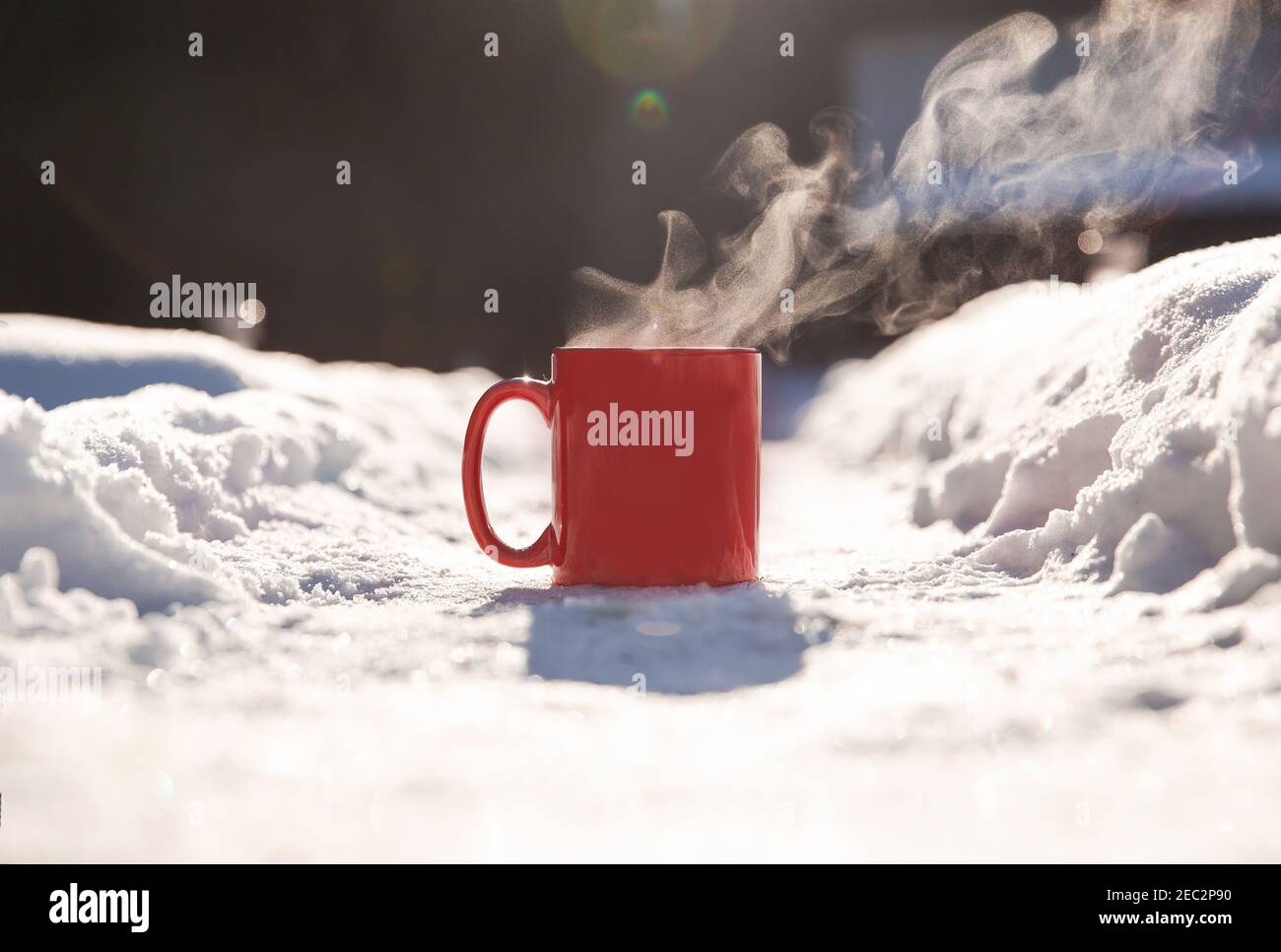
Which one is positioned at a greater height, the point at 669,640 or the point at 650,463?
the point at 650,463

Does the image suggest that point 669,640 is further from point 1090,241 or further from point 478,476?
point 1090,241

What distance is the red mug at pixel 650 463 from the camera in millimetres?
1150

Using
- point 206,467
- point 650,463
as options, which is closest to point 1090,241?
point 650,463

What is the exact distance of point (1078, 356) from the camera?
1.54m

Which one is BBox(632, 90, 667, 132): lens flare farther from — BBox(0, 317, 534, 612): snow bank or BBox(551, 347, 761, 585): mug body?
BBox(551, 347, 761, 585): mug body

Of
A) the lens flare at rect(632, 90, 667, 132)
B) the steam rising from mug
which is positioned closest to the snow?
the steam rising from mug

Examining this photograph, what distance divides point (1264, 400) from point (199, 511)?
1.15 meters

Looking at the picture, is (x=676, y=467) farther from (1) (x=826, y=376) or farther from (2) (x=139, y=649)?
(1) (x=826, y=376)

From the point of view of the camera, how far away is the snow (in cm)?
66

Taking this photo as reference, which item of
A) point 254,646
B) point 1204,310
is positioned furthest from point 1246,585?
point 254,646

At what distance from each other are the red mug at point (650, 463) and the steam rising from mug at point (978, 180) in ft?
1.52

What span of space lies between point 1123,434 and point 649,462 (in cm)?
55

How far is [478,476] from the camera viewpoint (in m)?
1.24

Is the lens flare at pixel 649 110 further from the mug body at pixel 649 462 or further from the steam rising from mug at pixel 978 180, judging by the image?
the mug body at pixel 649 462
